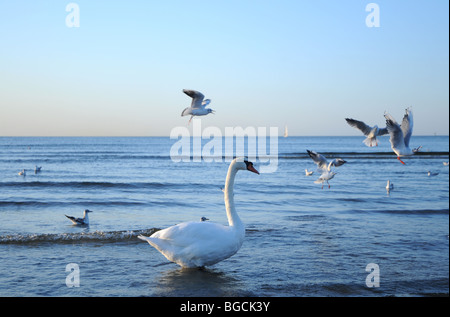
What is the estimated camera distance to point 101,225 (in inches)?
455

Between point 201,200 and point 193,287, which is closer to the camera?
point 193,287

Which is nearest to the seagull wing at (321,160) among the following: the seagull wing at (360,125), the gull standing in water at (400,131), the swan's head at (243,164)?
the seagull wing at (360,125)

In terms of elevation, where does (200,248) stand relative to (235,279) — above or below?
above

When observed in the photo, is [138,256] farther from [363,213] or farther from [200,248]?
[363,213]

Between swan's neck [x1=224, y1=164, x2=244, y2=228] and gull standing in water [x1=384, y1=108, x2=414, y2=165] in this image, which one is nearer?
swan's neck [x1=224, y1=164, x2=244, y2=228]

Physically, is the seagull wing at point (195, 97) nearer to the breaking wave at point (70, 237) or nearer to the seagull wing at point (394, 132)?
the breaking wave at point (70, 237)

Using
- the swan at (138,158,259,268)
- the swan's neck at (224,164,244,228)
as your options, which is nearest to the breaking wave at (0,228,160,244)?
the swan at (138,158,259,268)

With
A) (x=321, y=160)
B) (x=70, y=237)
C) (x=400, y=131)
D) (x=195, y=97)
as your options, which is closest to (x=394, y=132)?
(x=400, y=131)

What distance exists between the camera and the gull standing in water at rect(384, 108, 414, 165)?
9.25 meters

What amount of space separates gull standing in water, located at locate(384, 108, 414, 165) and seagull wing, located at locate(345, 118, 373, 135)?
0.73 m

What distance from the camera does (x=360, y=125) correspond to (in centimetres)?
1016

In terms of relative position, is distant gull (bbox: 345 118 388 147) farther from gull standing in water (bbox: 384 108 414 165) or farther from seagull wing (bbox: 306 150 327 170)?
seagull wing (bbox: 306 150 327 170)
